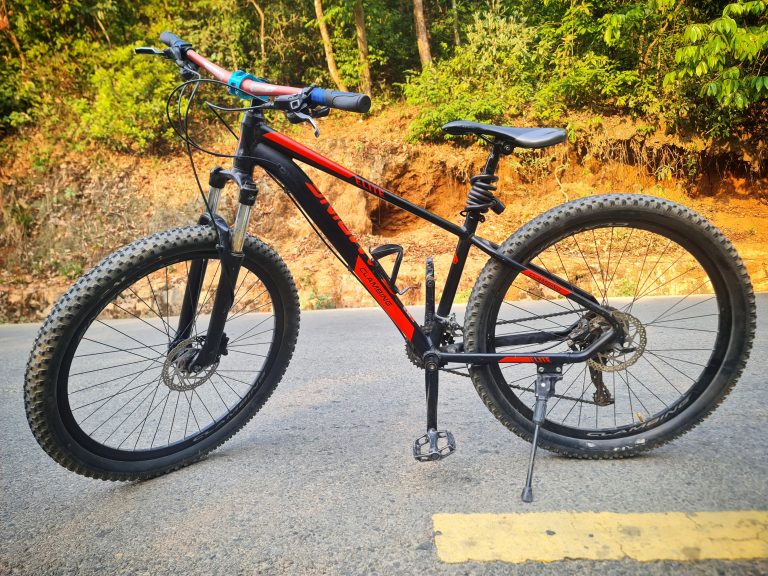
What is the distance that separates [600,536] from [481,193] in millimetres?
1210

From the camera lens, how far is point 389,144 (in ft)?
30.5

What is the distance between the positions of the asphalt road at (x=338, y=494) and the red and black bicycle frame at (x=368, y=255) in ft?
1.44

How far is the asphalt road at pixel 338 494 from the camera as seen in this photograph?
144cm

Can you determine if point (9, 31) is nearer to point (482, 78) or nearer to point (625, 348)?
point (482, 78)

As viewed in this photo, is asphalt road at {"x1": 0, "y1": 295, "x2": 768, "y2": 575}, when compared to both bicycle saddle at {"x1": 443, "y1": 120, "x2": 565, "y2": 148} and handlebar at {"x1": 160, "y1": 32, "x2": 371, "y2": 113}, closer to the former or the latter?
bicycle saddle at {"x1": 443, "y1": 120, "x2": 565, "y2": 148}

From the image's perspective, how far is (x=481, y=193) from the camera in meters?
1.95

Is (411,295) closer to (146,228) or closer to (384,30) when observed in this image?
(146,228)

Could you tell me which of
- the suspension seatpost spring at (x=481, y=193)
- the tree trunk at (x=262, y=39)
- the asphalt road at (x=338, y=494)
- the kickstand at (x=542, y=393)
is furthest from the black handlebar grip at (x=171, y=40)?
the tree trunk at (x=262, y=39)

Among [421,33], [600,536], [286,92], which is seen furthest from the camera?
[421,33]

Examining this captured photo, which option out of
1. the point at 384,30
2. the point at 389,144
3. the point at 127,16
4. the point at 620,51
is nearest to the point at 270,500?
the point at 389,144

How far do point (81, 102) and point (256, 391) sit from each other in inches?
399

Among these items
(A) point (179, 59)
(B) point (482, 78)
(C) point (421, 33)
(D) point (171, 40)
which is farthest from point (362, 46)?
(A) point (179, 59)

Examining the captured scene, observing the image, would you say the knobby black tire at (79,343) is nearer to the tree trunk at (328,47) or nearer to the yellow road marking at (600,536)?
the yellow road marking at (600,536)

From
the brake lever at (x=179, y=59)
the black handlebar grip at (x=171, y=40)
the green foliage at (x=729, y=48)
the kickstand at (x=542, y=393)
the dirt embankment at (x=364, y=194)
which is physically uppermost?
the green foliage at (x=729, y=48)
